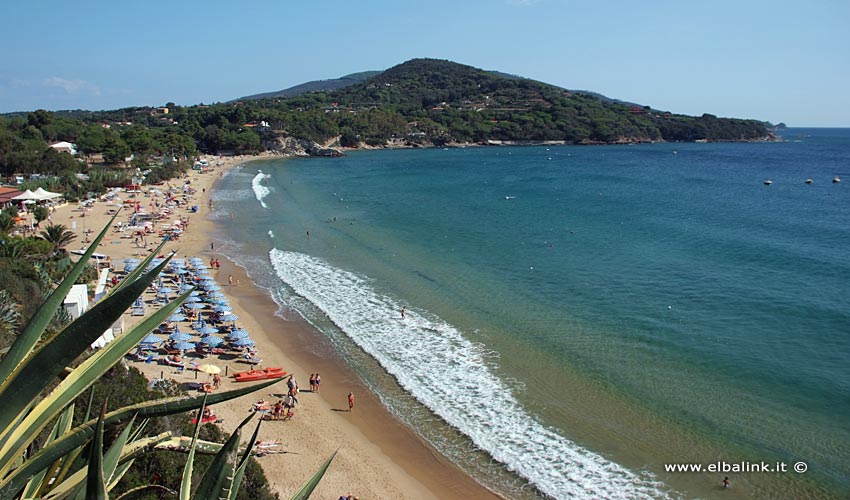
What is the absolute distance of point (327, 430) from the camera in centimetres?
1531

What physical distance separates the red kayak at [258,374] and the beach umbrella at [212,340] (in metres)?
1.80

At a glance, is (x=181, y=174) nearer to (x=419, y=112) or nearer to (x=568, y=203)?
(x=568, y=203)

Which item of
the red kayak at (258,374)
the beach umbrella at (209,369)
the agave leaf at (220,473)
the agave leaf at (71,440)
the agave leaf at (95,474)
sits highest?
the agave leaf at (95,474)

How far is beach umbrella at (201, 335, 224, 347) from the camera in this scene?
19250 mm

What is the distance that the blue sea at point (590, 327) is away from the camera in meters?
14.1

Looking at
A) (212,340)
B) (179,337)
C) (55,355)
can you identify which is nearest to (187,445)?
(55,355)

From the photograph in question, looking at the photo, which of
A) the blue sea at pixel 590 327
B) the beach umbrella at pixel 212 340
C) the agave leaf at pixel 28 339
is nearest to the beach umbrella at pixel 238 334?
the beach umbrella at pixel 212 340

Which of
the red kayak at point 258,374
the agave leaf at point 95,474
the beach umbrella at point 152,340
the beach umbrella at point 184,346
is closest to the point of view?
the agave leaf at point 95,474

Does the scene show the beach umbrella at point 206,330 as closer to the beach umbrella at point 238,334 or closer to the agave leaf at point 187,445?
the beach umbrella at point 238,334

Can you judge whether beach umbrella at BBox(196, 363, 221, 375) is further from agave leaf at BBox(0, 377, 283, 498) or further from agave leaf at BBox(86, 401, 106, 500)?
agave leaf at BBox(86, 401, 106, 500)

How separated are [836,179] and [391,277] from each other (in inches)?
2544

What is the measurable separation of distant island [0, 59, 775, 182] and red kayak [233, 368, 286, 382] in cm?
4672

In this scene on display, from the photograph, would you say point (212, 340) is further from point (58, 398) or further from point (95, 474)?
point (95, 474)

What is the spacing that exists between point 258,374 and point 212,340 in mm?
2696
